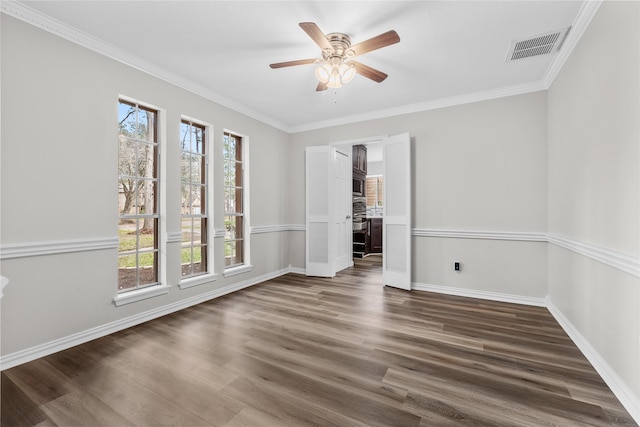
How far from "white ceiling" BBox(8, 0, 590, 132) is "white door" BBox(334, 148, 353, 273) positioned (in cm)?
165

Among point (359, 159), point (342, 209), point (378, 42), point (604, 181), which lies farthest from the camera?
point (359, 159)

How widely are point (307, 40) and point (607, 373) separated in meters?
3.41

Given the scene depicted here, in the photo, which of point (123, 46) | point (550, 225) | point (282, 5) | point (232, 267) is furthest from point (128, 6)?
point (550, 225)

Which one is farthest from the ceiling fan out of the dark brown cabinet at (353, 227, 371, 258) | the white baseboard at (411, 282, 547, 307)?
the dark brown cabinet at (353, 227, 371, 258)

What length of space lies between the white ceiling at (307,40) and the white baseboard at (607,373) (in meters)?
2.55

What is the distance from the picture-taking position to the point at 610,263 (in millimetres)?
1907

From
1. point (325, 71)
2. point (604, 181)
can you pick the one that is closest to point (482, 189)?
point (604, 181)

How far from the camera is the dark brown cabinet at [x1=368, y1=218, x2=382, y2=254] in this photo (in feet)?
25.6

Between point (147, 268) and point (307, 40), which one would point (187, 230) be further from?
point (307, 40)

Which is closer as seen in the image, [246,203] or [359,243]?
[246,203]

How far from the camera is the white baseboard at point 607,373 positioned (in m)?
1.62

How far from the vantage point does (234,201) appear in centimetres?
441

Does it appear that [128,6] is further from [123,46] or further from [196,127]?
[196,127]

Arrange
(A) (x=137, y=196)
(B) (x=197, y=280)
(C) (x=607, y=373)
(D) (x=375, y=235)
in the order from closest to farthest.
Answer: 1. (C) (x=607, y=373)
2. (A) (x=137, y=196)
3. (B) (x=197, y=280)
4. (D) (x=375, y=235)
